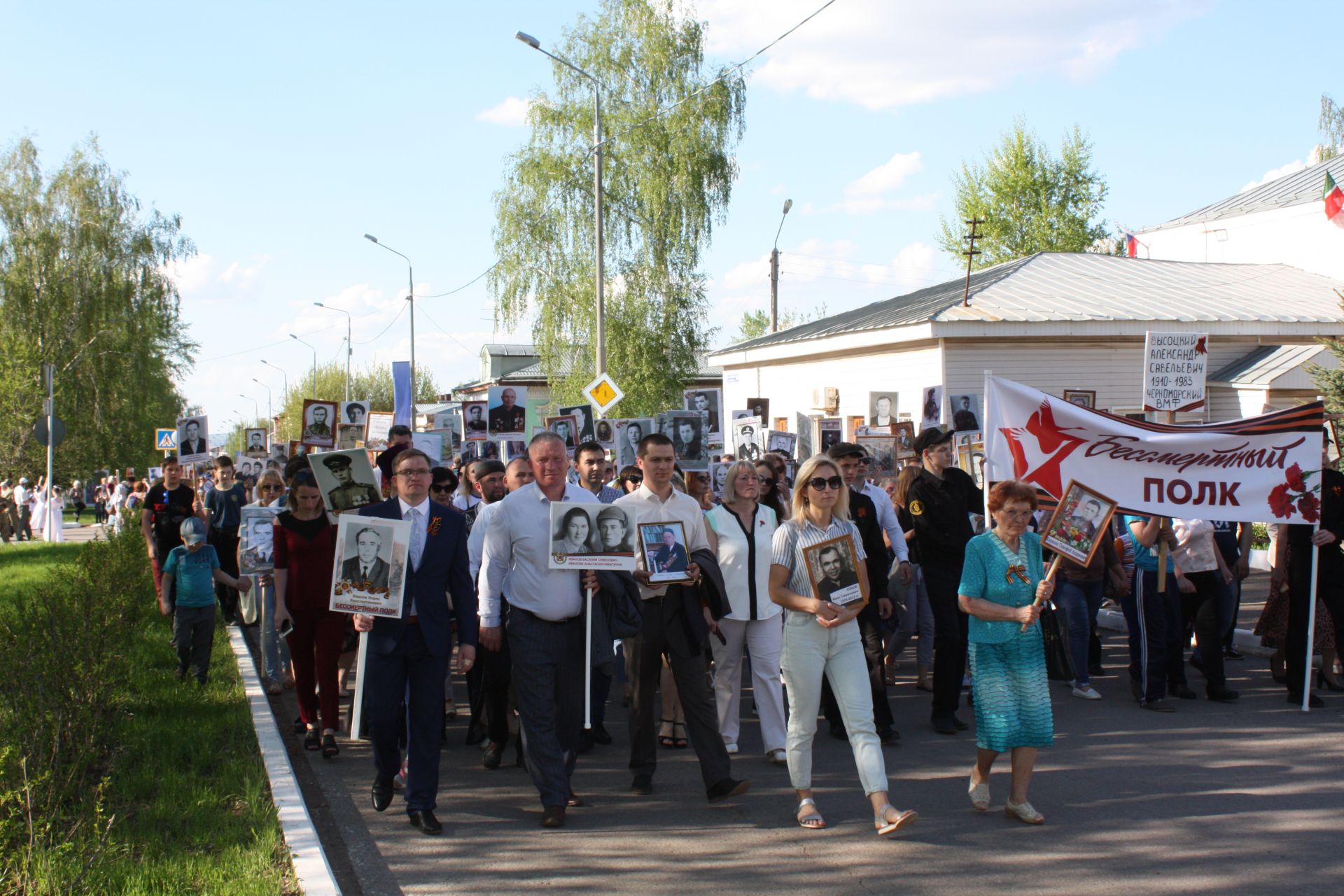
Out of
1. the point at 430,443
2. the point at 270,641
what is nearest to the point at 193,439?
the point at 430,443

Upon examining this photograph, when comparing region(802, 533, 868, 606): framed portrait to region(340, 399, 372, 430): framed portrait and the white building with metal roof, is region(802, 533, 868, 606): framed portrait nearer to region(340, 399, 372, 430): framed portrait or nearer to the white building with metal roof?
the white building with metal roof

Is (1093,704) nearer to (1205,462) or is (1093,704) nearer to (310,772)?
(1205,462)

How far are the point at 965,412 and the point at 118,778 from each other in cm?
1297

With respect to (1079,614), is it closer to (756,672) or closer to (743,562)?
(756,672)

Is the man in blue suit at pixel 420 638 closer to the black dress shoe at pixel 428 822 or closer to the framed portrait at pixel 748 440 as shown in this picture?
the black dress shoe at pixel 428 822

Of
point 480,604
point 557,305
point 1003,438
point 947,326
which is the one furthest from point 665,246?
point 480,604

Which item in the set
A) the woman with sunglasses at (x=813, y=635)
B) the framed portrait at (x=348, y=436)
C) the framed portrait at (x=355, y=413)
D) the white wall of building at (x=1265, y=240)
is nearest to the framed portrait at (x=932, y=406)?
the framed portrait at (x=348, y=436)

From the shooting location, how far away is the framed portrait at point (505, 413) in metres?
18.3

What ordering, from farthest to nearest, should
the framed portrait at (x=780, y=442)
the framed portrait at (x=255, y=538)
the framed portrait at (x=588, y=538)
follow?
the framed portrait at (x=780, y=442) → the framed portrait at (x=255, y=538) → the framed portrait at (x=588, y=538)

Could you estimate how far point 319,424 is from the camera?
20.6 m

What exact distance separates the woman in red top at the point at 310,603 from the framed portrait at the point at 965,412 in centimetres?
943

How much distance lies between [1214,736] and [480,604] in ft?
16.7

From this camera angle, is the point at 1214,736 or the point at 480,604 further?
the point at 1214,736

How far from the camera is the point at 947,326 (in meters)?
23.2
